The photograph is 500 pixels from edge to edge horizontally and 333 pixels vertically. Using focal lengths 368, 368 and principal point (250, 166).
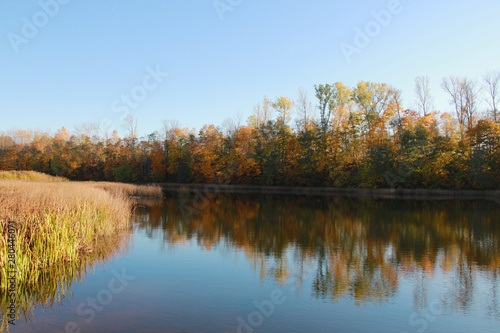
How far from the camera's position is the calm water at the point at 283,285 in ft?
19.8

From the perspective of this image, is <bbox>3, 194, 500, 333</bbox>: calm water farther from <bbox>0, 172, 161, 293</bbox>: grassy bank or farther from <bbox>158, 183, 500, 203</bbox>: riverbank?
<bbox>158, 183, 500, 203</bbox>: riverbank

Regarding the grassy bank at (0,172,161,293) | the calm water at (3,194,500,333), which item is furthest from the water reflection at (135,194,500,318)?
the grassy bank at (0,172,161,293)

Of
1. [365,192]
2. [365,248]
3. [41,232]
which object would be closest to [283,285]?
[365,248]

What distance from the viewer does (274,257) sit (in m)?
10.6

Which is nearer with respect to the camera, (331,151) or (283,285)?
(283,285)

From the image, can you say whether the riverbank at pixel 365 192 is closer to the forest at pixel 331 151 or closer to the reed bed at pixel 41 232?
the forest at pixel 331 151

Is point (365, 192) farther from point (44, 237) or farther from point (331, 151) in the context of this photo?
point (44, 237)

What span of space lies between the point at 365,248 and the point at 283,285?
15.6ft

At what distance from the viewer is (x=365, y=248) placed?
11773 mm

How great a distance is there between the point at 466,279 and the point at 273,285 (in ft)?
14.8

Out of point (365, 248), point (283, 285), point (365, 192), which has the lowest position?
point (283, 285)

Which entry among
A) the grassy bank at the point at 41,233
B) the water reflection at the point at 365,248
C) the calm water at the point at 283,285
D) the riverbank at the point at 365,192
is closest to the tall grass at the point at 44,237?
the grassy bank at the point at 41,233

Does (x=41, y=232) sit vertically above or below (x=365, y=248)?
above

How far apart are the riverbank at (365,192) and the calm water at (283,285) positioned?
839 inches
